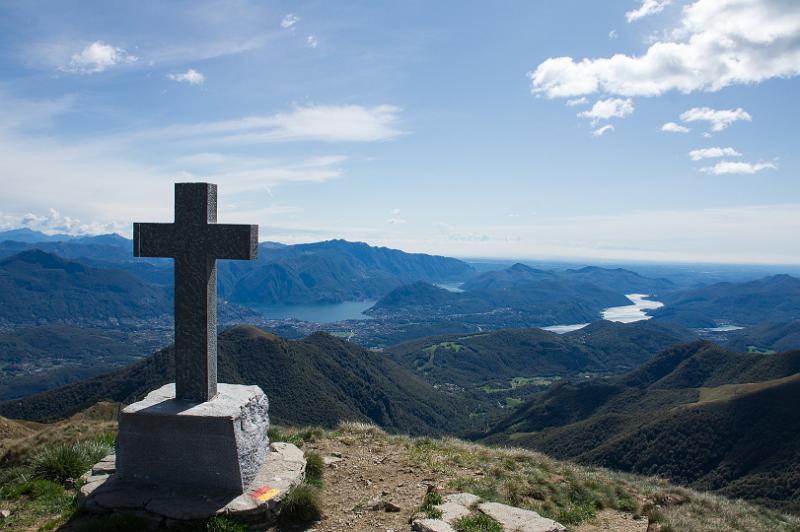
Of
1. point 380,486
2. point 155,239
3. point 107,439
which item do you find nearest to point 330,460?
point 380,486

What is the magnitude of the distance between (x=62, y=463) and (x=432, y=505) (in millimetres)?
7288

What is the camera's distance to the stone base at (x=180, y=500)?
7.42 m

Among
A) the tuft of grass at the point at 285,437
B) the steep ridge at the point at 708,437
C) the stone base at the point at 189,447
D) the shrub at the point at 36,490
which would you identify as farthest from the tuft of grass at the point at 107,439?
the steep ridge at the point at 708,437

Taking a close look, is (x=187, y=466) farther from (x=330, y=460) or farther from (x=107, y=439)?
(x=107, y=439)

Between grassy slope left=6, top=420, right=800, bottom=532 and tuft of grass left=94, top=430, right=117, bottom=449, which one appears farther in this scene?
tuft of grass left=94, top=430, right=117, bottom=449

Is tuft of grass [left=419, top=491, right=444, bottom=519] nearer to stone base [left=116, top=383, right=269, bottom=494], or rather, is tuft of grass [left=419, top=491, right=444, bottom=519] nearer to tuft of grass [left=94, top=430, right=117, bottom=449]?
stone base [left=116, top=383, right=269, bottom=494]

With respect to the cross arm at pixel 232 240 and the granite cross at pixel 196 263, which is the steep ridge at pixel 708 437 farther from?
the cross arm at pixel 232 240

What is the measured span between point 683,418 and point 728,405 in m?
6.61

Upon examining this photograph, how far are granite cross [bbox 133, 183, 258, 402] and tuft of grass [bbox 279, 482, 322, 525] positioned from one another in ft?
8.07

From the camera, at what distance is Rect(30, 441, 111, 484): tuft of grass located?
9.31 meters

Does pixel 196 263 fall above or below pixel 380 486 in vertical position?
above

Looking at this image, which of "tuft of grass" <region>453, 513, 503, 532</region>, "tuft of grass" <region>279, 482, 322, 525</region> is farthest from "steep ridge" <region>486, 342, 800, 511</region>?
"tuft of grass" <region>279, 482, 322, 525</region>

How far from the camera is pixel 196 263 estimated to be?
9070 millimetres

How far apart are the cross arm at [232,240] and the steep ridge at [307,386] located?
237 ft
